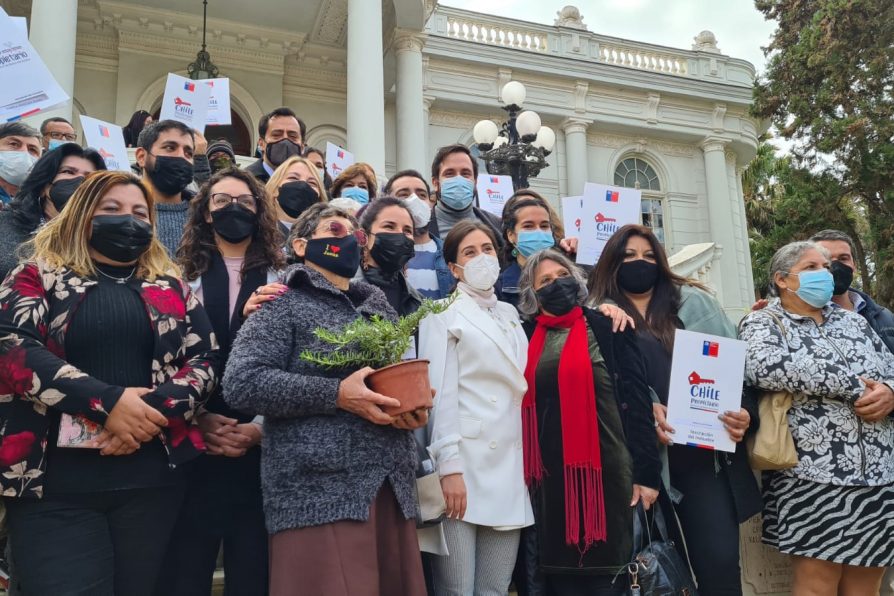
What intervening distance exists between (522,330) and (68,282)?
2.08 meters

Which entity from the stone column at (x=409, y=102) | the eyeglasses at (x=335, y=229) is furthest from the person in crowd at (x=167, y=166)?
the stone column at (x=409, y=102)

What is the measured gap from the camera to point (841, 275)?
4266mm

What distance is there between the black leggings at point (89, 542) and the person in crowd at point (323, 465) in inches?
17.7

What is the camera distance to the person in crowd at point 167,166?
4.13m

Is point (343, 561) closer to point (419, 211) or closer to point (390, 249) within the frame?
point (390, 249)

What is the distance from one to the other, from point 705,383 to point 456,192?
250 cm

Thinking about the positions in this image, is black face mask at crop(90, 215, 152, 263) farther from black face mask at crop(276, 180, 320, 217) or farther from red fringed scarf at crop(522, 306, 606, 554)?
red fringed scarf at crop(522, 306, 606, 554)

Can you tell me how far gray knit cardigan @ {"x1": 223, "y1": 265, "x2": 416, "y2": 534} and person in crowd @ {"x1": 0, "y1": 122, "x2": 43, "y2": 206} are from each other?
8.34 feet

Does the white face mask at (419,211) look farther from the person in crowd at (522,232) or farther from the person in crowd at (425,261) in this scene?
the person in crowd at (522,232)

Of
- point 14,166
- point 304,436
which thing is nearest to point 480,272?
point 304,436

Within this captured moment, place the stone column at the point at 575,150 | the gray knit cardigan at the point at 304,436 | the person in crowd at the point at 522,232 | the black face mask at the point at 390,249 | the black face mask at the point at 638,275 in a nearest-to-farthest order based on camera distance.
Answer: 1. the gray knit cardigan at the point at 304,436
2. the black face mask at the point at 390,249
3. the black face mask at the point at 638,275
4. the person in crowd at the point at 522,232
5. the stone column at the point at 575,150

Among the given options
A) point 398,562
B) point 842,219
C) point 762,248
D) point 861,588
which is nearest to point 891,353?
point 861,588

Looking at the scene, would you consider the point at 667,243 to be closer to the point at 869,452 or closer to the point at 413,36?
the point at 413,36

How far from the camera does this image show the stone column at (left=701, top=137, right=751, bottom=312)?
61.5 ft
